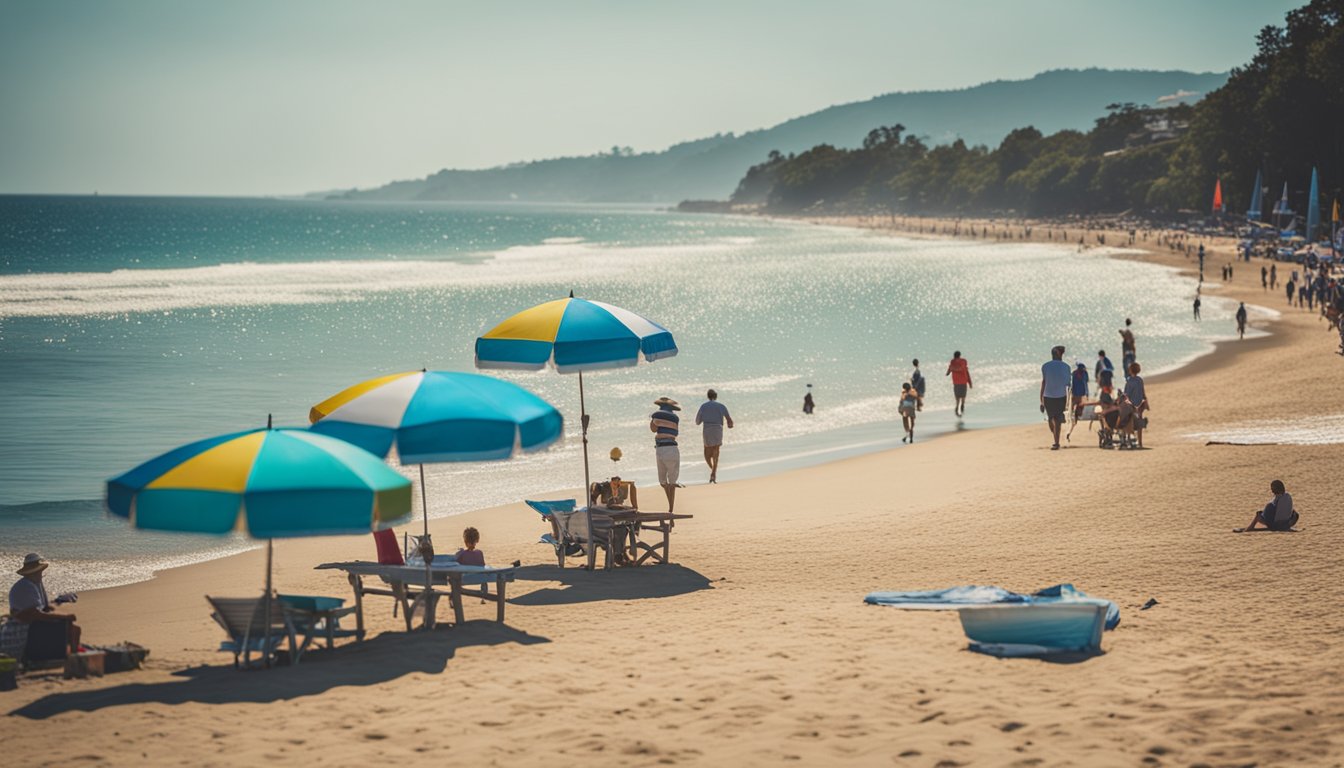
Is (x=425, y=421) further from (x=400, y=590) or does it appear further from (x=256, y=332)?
(x=256, y=332)

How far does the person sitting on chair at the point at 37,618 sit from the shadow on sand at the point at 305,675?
862 mm

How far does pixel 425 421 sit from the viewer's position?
9.42 m

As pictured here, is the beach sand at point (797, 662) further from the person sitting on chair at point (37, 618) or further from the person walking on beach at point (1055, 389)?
the person walking on beach at point (1055, 389)

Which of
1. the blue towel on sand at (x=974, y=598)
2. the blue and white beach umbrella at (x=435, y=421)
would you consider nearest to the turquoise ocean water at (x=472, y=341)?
the blue and white beach umbrella at (x=435, y=421)

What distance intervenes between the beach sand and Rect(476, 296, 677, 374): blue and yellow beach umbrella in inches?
88.7

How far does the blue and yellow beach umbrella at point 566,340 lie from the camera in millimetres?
11789

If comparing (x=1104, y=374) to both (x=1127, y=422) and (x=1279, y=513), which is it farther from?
(x=1279, y=513)

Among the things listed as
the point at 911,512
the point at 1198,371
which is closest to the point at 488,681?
the point at 911,512

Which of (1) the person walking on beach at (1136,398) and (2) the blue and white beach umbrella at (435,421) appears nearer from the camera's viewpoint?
(2) the blue and white beach umbrella at (435,421)

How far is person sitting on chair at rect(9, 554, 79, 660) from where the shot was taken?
9.38 meters

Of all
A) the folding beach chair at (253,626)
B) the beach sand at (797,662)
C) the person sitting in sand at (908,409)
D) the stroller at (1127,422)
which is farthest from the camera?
the person sitting in sand at (908,409)

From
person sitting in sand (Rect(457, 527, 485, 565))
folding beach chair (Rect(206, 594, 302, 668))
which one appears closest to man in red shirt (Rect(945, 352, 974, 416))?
person sitting in sand (Rect(457, 527, 485, 565))

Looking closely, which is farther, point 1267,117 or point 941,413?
point 1267,117

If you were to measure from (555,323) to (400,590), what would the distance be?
114 inches
